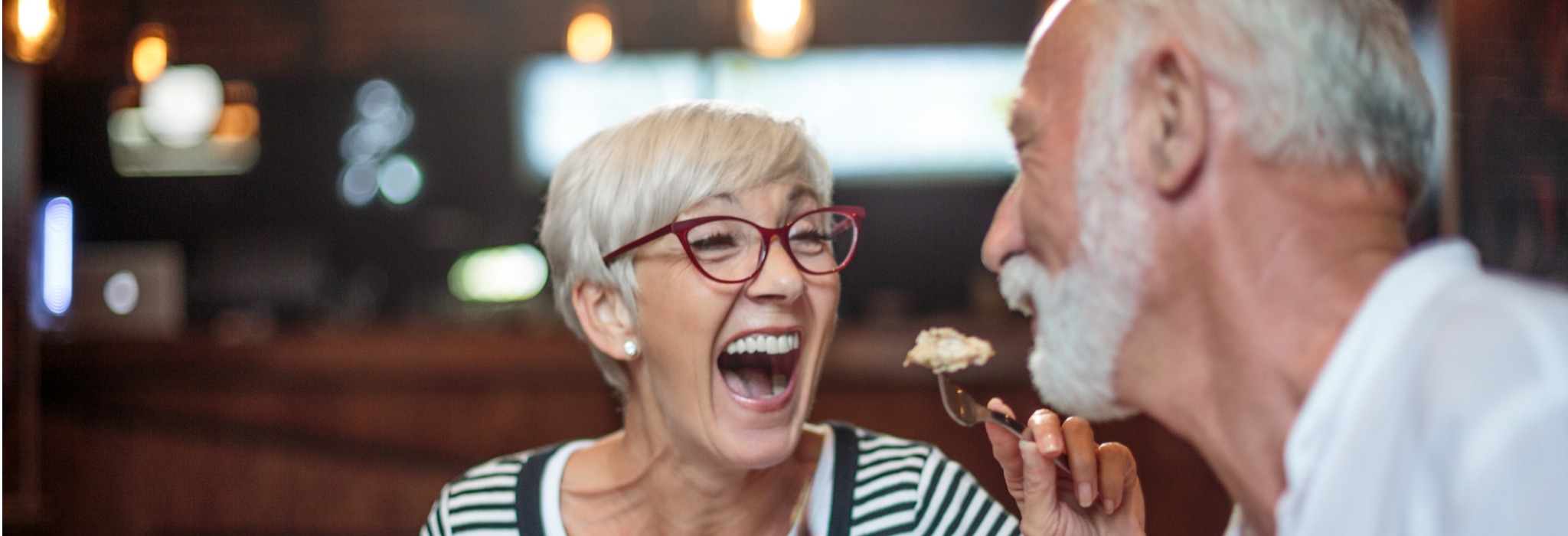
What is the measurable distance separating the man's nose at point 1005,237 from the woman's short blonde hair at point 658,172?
1.46ft

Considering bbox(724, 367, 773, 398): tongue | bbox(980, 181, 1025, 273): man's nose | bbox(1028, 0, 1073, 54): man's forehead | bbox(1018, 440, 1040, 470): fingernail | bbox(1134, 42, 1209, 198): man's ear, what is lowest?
bbox(724, 367, 773, 398): tongue

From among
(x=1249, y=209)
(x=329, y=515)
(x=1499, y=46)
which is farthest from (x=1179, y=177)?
(x=329, y=515)

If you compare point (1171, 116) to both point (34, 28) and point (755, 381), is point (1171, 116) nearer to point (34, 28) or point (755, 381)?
point (755, 381)

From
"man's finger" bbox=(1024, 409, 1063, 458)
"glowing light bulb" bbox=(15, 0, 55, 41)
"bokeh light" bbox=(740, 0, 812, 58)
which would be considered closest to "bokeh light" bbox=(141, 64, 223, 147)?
"glowing light bulb" bbox=(15, 0, 55, 41)

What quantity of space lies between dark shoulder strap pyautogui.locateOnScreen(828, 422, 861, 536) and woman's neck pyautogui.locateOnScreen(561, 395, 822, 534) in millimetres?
52

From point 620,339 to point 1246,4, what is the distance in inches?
36.8

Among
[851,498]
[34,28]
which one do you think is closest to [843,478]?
[851,498]

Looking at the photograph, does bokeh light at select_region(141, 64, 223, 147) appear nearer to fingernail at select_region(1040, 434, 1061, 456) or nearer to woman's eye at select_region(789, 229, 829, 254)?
woman's eye at select_region(789, 229, 829, 254)

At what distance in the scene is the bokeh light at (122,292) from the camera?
16.3ft

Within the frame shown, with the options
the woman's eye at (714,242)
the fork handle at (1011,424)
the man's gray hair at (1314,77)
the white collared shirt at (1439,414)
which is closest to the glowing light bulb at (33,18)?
the woman's eye at (714,242)

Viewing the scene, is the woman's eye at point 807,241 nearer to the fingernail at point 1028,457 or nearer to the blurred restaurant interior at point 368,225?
the fingernail at point 1028,457

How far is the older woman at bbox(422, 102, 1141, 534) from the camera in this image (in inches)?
54.8

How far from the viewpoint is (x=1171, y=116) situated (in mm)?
834

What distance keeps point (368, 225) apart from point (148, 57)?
A: 4.92 feet
